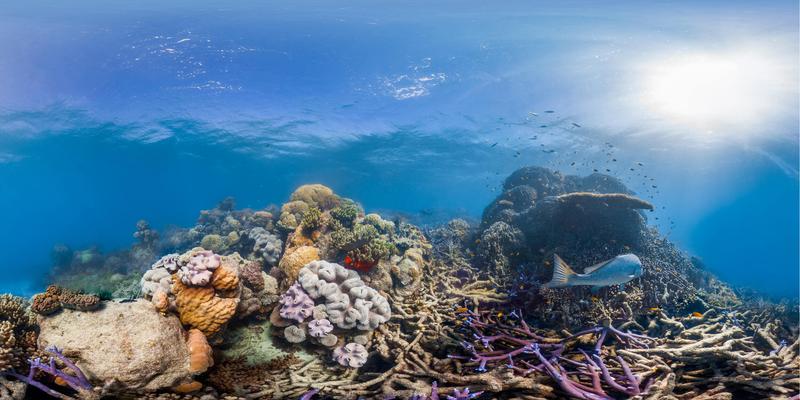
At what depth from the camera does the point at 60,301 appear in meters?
3.70

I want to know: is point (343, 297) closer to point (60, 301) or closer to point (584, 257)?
point (60, 301)

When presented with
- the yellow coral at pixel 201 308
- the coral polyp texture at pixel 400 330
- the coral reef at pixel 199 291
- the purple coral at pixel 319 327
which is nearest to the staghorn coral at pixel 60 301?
the coral polyp texture at pixel 400 330

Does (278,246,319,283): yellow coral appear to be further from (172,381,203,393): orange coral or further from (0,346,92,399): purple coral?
(0,346,92,399): purple coral

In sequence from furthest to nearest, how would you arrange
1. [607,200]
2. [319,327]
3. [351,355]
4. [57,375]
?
1. [607,200]
2. [319,327]
3. [351,355]
4. [57,375]

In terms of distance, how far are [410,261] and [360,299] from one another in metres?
2.11

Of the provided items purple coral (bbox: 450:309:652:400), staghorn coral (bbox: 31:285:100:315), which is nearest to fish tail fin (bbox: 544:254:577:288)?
purple coral (bbox: 450:309:652:400)

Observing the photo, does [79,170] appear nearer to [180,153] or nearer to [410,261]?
[180,153]

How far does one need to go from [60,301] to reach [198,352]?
63.9 inches

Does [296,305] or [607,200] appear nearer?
[296,305]

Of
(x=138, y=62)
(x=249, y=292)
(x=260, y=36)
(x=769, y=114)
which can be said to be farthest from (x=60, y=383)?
(x=769, y=114)

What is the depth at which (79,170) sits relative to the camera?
48.2 m

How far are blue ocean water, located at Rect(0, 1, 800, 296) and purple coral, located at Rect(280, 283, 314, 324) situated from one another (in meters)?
14.7

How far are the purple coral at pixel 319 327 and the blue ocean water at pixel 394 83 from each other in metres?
14.7

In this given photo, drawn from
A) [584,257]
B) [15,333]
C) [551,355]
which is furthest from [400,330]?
[584,257]
